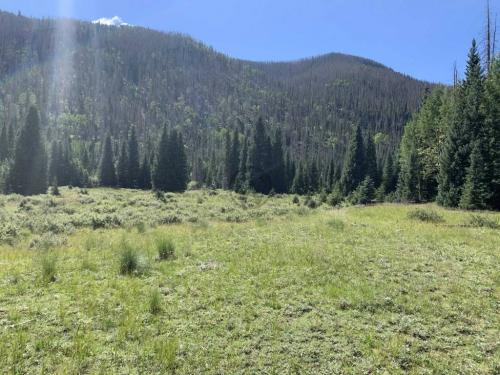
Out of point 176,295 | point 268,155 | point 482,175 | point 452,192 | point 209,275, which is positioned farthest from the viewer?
point 268,155

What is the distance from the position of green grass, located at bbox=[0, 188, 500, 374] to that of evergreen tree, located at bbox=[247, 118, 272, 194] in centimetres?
5169

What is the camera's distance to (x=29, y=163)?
169 feet

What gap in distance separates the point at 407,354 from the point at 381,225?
15.6 meters

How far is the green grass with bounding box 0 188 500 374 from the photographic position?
6.67m

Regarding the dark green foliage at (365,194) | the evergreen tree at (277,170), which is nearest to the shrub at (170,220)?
the dark green foliage at (365,194)

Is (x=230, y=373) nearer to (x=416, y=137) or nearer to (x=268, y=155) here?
(x=416, y=137)

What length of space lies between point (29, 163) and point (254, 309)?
5278 cm

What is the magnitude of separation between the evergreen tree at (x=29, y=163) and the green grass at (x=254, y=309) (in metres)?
40.2

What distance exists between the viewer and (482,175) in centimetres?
3278

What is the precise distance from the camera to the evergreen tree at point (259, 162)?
6794 centimetres

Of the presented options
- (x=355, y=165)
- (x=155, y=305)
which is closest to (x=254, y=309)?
(x=155, y=305)

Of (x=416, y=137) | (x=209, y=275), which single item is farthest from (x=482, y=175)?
(x=209, y=275)

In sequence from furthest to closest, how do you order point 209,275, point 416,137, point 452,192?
point 416,137
point 452,192
point 209,275

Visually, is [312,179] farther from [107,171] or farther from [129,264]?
[129,264]
